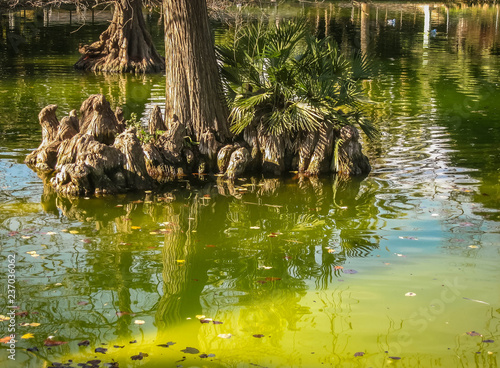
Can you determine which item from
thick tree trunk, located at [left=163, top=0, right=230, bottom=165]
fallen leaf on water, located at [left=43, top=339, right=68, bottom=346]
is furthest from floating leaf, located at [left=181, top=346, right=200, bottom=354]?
thick tree trunk, located at [left=163, top=0, right=230, bottom=165]

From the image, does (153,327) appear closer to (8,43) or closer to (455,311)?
(455,311)

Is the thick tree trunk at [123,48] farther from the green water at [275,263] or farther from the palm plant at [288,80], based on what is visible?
the palm plant at [288,80]

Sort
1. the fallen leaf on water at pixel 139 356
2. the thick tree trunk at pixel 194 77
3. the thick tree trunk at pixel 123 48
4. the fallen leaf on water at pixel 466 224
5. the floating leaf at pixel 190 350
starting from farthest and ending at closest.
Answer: the thick tree trunk at pixel 123 48
the thick tree trunk at pixel 194 77
the fallen leaf on water at pixel 466 224
the floating leaf at pixel 190 350
the fallen leaf on water at pixel 139 356

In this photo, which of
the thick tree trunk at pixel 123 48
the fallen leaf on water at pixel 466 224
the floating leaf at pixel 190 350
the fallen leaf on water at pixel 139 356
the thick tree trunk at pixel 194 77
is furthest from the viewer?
the thick tree trunk at pixel 123 48

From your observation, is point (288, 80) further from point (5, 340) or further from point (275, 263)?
point (5, 340)

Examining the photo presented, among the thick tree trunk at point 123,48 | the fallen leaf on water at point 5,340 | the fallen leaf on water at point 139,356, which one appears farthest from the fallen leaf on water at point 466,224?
the thick tree trunk at point 123,48

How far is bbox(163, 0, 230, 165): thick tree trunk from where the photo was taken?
1161cm

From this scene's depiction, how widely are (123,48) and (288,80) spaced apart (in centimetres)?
1297

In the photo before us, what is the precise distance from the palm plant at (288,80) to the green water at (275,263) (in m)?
1.07

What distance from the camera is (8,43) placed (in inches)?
1212

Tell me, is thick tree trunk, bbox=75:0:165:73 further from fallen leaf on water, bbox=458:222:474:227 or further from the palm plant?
fallen leaf on water, bbox=458:222:474:227

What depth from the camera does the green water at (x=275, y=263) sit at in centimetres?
608

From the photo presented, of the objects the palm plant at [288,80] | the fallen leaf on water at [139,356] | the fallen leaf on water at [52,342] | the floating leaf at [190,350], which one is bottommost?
the floating leaf at [190,350]

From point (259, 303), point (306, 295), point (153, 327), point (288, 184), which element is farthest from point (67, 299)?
point (288, 184)
